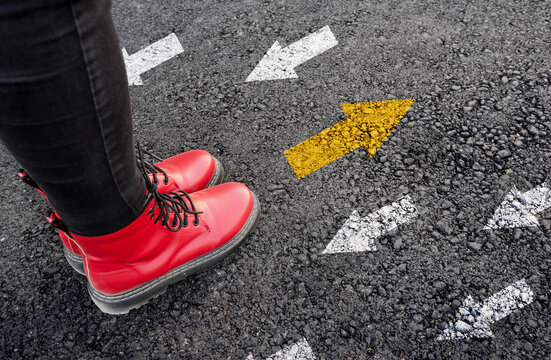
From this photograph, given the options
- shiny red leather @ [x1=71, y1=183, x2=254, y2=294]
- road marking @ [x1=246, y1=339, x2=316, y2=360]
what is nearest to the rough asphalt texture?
road marking @ [x1=246, y1=339, x2=316, y2=360]

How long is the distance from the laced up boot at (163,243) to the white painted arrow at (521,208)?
90 cm

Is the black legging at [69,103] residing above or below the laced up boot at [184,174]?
above

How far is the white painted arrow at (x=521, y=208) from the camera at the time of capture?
62.6 inches

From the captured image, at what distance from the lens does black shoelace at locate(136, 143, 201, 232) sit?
4.38 feet

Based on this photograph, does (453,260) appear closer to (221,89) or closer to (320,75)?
(320,75)

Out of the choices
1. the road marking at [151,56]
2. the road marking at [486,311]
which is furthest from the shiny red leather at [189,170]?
the road marking at [486,311]

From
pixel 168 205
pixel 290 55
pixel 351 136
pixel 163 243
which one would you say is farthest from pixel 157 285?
pixel 290 55

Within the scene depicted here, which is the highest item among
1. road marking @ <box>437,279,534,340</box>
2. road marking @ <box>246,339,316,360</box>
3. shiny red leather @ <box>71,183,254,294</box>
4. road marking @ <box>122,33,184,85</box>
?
road marking @ <box>122,33,184,85</box>

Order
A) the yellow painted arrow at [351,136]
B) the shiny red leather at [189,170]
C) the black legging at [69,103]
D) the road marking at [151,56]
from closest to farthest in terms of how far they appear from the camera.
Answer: the black legging at [69,103], the shiny red leather at [189,170], the yellow painted arrow at [351,136], the road marking at [151,56]

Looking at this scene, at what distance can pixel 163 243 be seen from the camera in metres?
1.46

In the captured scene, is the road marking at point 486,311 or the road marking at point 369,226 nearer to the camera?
the road marking at point 486,311

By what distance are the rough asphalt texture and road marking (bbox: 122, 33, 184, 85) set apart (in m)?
0.05

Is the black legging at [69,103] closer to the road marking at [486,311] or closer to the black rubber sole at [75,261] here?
the black rubber sole at [75,261]

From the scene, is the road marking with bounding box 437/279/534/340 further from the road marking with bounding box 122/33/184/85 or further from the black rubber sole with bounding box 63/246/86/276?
the road marking with bounding box 122/33/184/85
